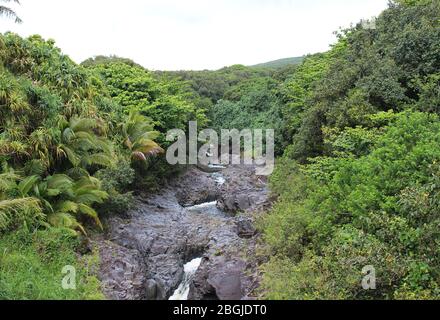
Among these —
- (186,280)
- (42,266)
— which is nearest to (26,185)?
(42,266)

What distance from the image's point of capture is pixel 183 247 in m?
12.3

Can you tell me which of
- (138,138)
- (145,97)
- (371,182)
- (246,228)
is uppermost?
(145,97)

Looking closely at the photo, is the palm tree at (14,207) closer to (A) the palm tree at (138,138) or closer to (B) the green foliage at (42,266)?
(B) the green foliage at (42,266)

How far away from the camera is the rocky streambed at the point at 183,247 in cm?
955

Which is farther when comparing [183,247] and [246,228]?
[246,228]

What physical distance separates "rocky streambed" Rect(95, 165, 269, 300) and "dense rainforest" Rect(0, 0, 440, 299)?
1.90 ft

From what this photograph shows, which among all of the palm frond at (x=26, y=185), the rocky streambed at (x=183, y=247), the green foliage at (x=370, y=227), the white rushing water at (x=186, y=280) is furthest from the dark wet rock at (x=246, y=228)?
the palm frond at (x=26, y=185)

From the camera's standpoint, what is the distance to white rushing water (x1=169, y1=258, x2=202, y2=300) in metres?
10.4

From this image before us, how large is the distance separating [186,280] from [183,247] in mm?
1497

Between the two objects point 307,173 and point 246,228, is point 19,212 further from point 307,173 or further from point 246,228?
point 307,173

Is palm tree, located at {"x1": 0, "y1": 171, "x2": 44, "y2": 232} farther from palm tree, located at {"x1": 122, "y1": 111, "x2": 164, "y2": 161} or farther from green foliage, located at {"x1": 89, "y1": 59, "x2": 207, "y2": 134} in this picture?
green foliage, located at {"x1": 89, "y1": 59, "x2": 207, "y2": 134}

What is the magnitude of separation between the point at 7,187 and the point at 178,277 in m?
4.78

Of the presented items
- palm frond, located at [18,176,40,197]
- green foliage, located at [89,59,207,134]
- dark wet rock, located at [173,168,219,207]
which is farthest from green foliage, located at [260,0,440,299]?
green foliage, located at [89,59,207,134]
